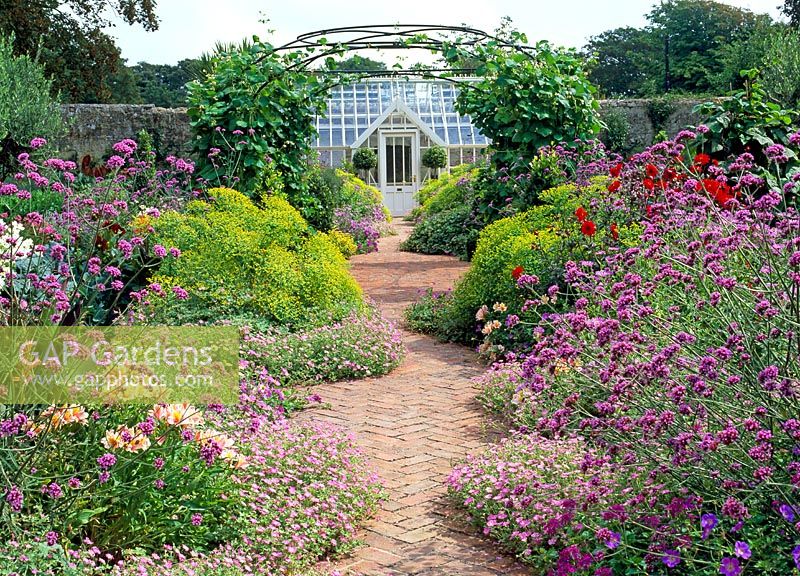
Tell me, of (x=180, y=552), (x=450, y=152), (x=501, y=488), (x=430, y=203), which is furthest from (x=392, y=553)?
(x=450, y=152)

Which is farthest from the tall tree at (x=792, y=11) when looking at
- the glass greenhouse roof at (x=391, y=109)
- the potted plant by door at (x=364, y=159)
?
the potted plant by door at (x=364, y=159)

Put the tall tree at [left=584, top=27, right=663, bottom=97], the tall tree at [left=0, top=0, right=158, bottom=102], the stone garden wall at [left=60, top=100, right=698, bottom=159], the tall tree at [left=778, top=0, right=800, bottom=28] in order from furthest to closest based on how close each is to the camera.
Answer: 1. the tall tree at [left=584, top=27, right=663, bottom=97]
2. the tall tree at [left=778, top=0, right=800, bottom=28]
3. the tall tree at [left=0, top=0, right=158, bottom=102]
4. the stone garden wall at [left=60, top=100, right=698, bottom=159]

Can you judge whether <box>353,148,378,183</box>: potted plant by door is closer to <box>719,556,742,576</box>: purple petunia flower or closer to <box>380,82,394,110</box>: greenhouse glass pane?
<box>380,82,394,110</box>: greenhouse glass pane

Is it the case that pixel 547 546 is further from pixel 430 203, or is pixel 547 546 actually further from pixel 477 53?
pixel 430 203

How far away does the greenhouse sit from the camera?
2356cm

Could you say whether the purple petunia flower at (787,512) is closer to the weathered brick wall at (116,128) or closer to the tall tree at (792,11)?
the weathered brick wall at (116,128)

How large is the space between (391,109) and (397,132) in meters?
0.63

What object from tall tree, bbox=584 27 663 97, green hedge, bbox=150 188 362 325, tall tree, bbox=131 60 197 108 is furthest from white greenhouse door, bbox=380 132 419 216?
tall tree, bbox=131 60 197 108

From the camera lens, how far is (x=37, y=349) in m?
3.24

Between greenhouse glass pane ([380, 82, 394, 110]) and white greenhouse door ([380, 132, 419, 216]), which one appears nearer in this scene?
white greenhouse door ([380, 132, 419, 216])

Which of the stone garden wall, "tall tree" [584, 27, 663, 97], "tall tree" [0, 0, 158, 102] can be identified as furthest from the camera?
"tall tree" [584, 27, 663, 97]

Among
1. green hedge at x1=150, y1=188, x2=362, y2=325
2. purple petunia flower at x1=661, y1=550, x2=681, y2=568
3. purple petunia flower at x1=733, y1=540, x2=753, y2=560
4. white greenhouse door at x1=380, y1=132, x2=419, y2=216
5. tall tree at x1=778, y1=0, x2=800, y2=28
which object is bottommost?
purple petunia flower at x1=661, y1=550, x2=681, y2=568

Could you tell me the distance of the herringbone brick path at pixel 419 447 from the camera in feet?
11.7

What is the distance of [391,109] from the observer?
77.5ft
